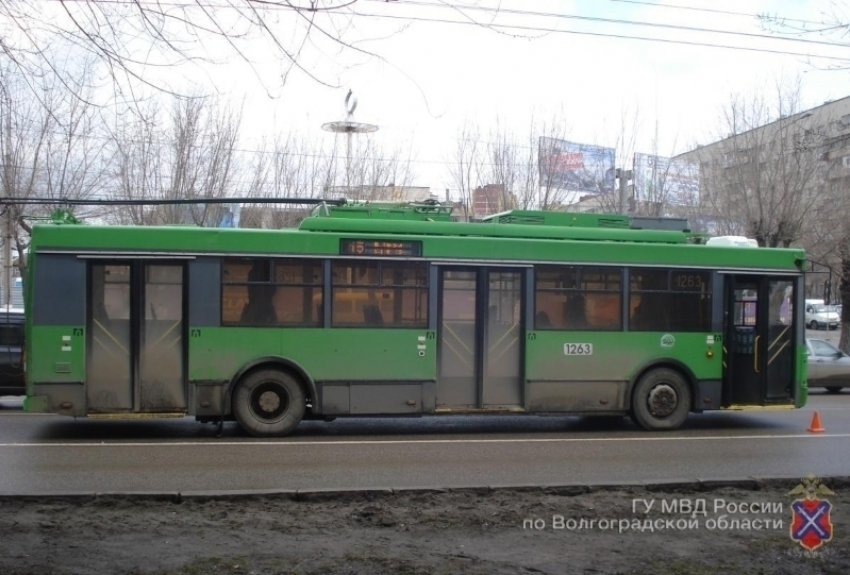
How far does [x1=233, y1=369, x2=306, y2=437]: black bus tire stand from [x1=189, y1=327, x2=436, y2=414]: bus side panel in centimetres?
25

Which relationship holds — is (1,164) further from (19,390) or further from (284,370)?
(284,370)

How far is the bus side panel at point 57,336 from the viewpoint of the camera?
11414 millimetres

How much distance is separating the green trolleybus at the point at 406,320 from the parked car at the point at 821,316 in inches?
1712

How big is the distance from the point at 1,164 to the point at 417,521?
64.7 feet

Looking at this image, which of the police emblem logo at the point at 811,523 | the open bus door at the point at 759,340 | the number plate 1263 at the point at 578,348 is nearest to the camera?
the police emblem logo at the point at 811,523

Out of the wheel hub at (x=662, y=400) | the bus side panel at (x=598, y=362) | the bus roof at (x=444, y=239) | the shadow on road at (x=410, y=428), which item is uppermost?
the bus roof at (x=444, y=239)

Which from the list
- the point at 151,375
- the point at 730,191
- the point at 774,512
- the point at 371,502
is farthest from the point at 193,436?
the point at 730,191

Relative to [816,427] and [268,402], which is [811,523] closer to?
[816,427]

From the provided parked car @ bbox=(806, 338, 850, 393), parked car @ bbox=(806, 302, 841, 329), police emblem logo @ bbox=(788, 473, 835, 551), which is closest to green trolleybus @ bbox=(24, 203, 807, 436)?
police emblem logo @ bbox=(788, 473, 835, 551)

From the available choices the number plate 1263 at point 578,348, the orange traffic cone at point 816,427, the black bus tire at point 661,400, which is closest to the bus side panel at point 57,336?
the number plate 1263 at point 578,348

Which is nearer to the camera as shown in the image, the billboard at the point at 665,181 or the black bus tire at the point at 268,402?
the black bus tire at the point at 268,402

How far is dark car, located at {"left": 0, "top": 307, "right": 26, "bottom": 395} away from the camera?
1589 cm

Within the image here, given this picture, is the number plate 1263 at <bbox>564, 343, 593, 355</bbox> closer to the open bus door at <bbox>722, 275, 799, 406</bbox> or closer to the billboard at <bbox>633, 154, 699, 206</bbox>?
the open bus door at <bbox>722, 275, 799, 406</bbox>

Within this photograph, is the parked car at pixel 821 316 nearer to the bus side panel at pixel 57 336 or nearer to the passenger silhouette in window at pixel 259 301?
the passenger silhouette in window at pixel 259 301
